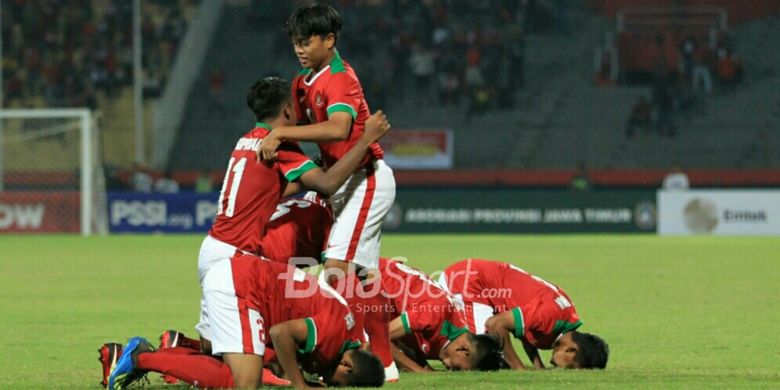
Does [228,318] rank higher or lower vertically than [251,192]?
lower

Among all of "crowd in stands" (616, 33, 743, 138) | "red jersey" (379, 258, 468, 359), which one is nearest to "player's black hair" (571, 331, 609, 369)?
"red jersey" (379, 258, 468, 359)

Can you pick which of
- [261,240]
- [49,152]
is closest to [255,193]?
[261,240]

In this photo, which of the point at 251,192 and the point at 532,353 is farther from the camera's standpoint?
the point at 532,353

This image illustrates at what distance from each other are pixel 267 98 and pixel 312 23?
526 mm

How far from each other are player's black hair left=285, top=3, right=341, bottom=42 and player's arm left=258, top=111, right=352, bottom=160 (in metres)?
0.52

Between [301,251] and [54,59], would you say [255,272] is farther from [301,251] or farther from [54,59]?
[54,59]

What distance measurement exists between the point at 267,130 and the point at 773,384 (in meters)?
3.16

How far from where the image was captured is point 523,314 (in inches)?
336

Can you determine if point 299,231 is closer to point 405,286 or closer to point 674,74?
point 405,286

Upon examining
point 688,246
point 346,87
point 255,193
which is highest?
point 346,87

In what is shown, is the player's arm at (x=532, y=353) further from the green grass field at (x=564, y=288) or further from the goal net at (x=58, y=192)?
the goal net at (x=58, y=192)

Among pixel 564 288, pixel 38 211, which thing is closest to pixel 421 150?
pixel 38 211

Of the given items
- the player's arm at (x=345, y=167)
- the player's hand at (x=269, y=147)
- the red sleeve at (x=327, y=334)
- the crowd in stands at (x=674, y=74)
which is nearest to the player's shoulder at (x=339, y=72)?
the player's arm at (x=345, y=167)

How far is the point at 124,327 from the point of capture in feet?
36.8
